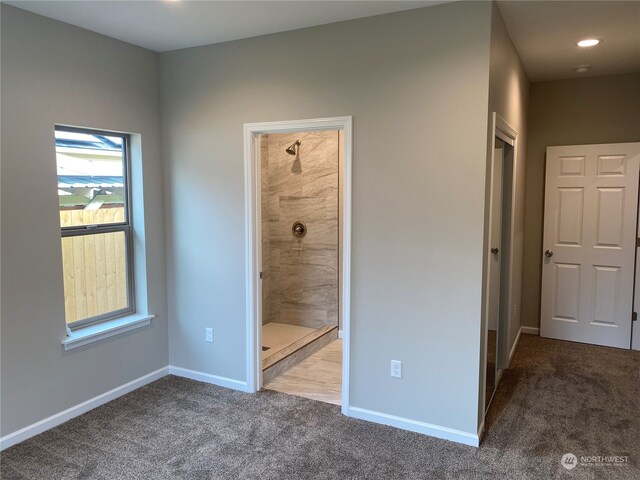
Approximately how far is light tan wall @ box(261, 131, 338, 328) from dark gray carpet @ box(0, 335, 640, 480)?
1.66 m

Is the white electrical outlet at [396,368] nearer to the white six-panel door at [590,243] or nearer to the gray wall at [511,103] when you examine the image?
the gray wall at [511,103]

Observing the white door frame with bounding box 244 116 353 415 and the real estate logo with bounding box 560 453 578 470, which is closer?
the real estate logo with bounding box 560 453 578 470

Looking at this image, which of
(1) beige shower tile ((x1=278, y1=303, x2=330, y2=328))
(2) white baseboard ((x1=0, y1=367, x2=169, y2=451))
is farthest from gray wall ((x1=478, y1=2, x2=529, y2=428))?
(2) white baseboard ((x1=0, y1=367, x2=169, y2=451))

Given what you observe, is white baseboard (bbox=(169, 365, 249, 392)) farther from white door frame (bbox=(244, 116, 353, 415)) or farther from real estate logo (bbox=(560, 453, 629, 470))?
real estate logo (bbox=(560, 453, 629, 470))

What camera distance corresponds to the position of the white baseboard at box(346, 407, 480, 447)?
9.32 feet

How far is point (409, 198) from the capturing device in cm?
292

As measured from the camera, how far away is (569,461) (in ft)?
8.73

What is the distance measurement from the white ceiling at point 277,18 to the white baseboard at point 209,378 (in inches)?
101

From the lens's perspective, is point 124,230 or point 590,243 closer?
point 124,230

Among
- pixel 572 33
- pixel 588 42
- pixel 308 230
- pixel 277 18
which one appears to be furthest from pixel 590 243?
pixel 277 18

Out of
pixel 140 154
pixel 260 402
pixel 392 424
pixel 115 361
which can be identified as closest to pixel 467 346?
pixel 392 424

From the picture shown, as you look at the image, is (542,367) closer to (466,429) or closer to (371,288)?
(466,429)

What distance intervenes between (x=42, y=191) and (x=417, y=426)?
2786mm

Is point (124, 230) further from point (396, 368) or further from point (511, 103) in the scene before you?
point (511, 103)
